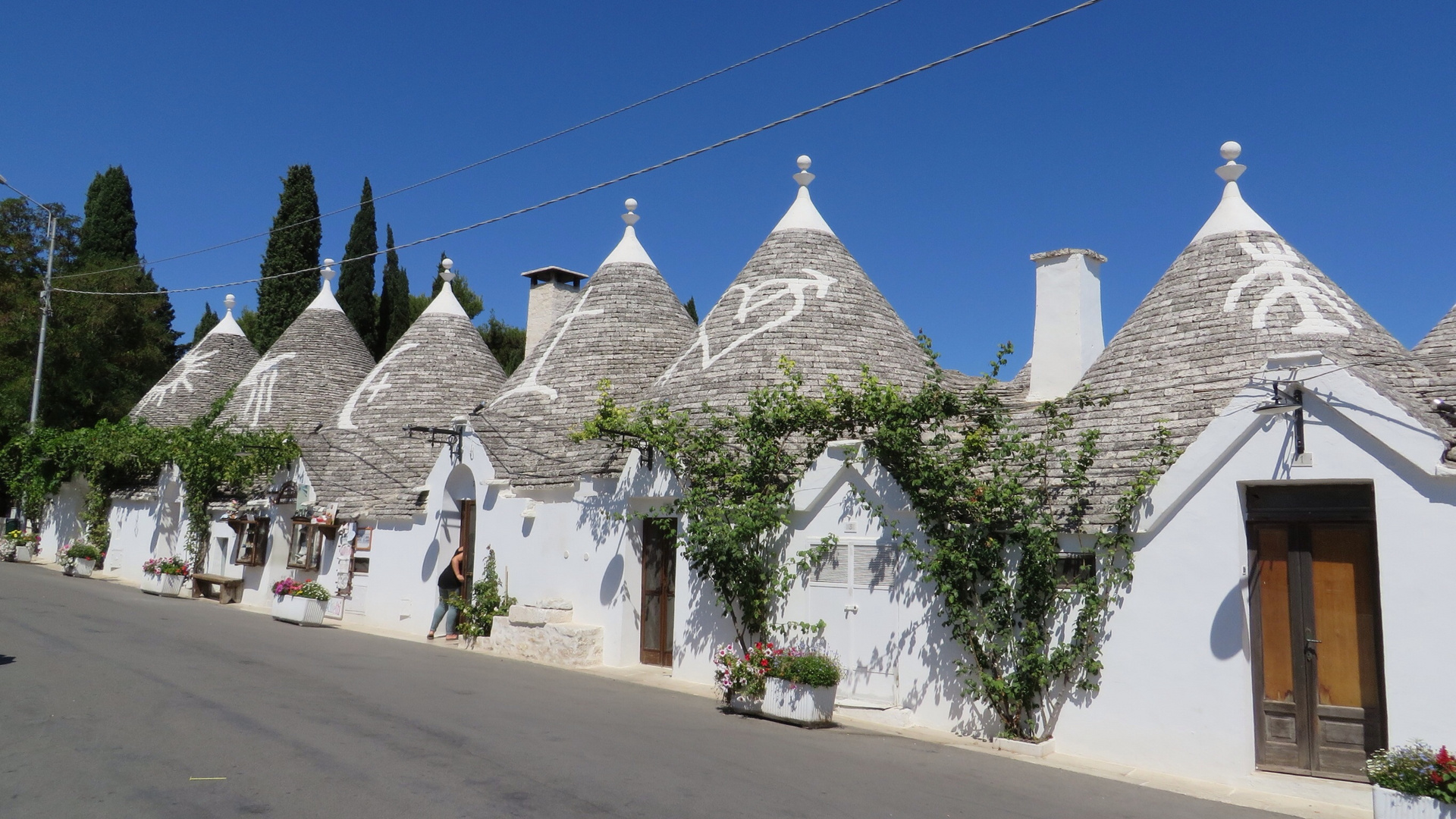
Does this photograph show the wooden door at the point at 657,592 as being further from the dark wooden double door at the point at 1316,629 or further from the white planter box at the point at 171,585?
the white planter box at the point at 171,585

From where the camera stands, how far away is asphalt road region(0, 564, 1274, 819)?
6.52 m

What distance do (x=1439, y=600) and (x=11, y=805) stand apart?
991 cm

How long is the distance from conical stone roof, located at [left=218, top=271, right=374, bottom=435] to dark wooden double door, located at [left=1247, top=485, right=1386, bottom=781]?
68.3 ft

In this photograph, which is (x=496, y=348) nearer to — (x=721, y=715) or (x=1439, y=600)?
(x=721, y=715)

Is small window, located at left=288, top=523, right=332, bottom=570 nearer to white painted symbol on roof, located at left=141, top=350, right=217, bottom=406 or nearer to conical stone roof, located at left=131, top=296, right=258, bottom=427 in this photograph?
conical stone roof, located at left=131, top=296, right=258, bottom=427

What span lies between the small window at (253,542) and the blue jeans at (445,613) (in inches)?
260

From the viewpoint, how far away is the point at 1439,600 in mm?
7406

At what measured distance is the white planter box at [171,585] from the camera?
21938mm

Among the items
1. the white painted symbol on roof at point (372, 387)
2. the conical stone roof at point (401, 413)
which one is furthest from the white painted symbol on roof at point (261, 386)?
the white painted symbol on roof at point (372, 387)

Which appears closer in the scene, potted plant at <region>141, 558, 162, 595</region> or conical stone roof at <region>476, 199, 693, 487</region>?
conical stone roof at <region>476, 199, 693, 487</region>

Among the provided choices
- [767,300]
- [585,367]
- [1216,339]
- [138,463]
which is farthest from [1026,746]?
[138,463]

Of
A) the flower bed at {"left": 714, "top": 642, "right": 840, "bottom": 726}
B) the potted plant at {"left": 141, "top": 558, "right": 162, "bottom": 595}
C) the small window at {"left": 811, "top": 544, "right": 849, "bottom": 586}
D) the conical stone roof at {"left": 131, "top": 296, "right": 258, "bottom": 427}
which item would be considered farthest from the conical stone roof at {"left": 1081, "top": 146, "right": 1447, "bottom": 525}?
the conical stone roof at {"left": 131, "top": 296, "right": 258, "bottom": 427}

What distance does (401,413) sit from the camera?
2145 cm

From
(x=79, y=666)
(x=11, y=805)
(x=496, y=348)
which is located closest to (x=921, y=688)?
(x=11, y=805)
